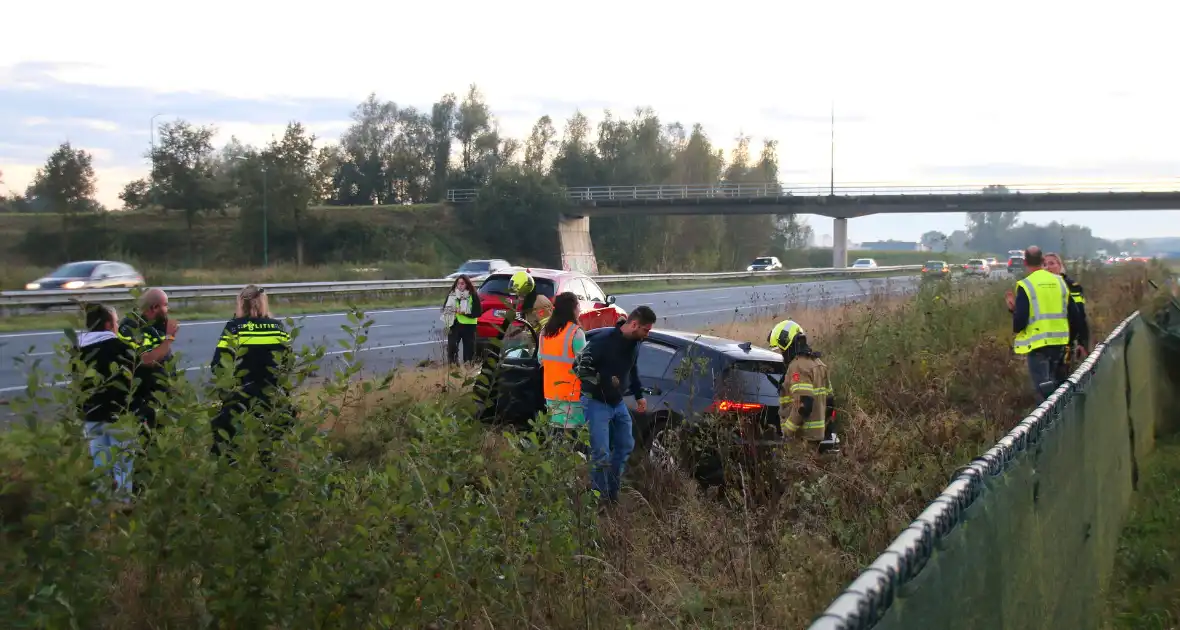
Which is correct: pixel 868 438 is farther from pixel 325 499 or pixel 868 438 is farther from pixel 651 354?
pixel 325 499

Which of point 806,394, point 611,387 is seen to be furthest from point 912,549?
point 806,394

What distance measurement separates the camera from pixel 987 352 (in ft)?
43.9

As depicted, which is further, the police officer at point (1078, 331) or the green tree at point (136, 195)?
the green tree at point (136, 195)

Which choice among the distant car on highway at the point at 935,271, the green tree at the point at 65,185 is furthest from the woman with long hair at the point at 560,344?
the green tree at the point at 65,185

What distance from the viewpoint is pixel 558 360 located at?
8484 millimetres

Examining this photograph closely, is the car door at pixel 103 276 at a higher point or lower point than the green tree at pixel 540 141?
lower

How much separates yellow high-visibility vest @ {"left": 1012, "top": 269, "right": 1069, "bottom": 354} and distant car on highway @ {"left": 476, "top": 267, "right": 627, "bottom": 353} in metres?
6.19

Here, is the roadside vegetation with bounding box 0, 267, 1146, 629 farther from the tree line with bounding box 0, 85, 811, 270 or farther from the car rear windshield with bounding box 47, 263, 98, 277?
the tree line with bounding box 0, 85, 811, 270

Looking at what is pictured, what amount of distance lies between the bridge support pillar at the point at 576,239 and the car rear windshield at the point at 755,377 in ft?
180

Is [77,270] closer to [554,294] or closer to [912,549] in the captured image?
[554,294]

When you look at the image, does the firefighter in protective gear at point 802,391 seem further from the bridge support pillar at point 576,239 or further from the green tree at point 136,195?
the green tree at point 136,195

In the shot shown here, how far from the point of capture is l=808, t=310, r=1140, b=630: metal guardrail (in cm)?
188

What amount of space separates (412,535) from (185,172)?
2428 inches

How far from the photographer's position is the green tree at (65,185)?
61.5 metres
